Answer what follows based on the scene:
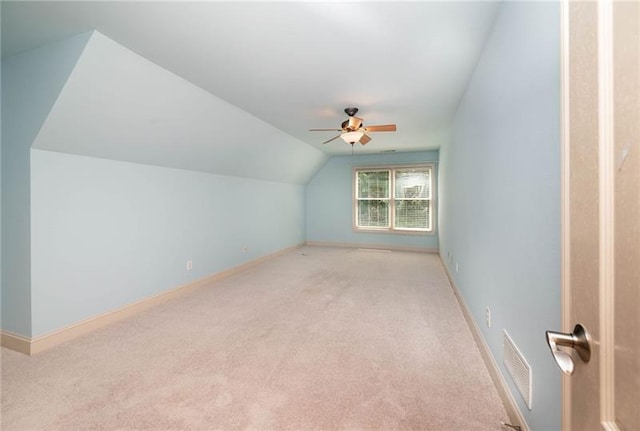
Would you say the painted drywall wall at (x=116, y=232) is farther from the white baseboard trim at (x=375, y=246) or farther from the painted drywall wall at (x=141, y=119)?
the white baseboard trim at (x=375, y=246)

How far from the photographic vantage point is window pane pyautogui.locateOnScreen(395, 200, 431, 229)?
22.0 ft

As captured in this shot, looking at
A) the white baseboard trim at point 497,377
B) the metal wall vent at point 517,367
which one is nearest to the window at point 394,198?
the white baseboard trim at point 497,377

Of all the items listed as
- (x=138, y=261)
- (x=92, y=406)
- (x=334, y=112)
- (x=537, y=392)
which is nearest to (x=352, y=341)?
(x=537, y=392)

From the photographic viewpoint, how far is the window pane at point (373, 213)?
7039 millimetres

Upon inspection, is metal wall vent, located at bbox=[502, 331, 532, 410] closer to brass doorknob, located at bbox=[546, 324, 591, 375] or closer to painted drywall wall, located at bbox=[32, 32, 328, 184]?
brass doorknob, located at bbox=[546, 324, 591, 375]

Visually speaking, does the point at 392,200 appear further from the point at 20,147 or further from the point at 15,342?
the point at 15,342

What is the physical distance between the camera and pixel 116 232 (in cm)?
287

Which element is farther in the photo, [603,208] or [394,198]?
[394,198]

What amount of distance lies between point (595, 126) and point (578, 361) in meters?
0.46

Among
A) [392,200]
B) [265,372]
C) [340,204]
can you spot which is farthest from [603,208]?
[340,204]

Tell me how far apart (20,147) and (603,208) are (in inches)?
137

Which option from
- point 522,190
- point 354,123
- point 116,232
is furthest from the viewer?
point 354,123

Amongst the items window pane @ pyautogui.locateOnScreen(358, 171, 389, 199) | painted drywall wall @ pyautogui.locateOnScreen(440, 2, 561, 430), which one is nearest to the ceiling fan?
painted drywall wall @ pyautogui.locateOnScreen(440, 2, 561, 430)

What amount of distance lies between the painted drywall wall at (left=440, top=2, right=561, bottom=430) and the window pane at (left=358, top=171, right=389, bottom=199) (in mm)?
4651
